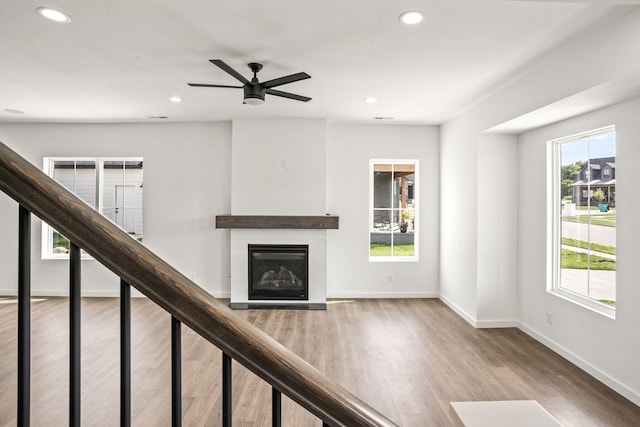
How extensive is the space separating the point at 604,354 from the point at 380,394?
6.10ft

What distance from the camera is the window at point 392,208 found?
5.93 metres

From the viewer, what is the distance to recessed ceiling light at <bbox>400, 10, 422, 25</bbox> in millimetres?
2406

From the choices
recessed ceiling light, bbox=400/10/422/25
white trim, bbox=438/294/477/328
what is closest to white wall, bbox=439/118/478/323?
white trim, bbox=438/294/477/328

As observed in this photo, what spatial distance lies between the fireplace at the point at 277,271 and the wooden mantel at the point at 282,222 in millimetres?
311

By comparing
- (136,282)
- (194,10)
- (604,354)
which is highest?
(194,10)

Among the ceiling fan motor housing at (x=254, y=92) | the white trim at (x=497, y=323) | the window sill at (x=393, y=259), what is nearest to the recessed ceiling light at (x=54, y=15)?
the ceiling fan motor housing at (x=254, y=92)

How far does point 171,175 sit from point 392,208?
132 inches

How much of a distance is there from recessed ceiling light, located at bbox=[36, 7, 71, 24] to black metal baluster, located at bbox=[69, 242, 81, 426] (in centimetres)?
260

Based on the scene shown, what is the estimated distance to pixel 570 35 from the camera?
2732 millimetres

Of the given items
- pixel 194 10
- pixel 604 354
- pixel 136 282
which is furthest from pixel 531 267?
pixel 136 282

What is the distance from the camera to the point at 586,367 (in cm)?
333

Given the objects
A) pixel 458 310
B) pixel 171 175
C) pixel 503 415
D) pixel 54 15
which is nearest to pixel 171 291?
pixel 503 415

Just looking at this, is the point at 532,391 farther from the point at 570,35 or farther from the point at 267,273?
the point at 267,273

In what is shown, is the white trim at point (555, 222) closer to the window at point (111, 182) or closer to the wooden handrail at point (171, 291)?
the wooden handrail at point (171, 291)
